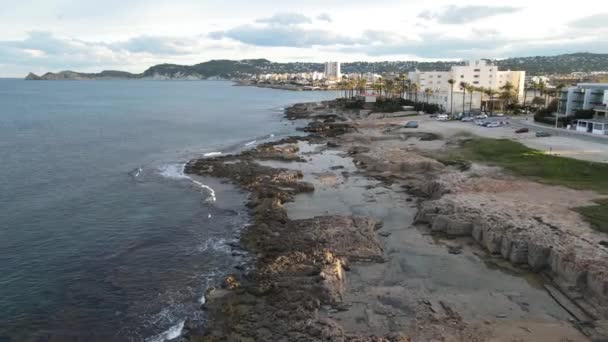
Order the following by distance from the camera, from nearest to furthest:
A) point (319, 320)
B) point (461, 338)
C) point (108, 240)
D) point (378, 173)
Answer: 1. point (461, 338)
2. point (319, 320)
3. point (108, 240)
4. point (378, 173)

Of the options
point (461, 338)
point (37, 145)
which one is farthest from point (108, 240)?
point (37, 145)

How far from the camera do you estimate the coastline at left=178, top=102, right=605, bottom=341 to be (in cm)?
1991

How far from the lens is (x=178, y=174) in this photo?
5253 centimetres

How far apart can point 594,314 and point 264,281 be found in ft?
49.0

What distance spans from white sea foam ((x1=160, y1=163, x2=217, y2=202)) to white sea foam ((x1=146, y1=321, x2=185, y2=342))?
2081cm

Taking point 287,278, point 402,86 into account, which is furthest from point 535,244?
point 402,86

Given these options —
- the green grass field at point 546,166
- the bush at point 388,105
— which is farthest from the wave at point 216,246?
the bush at point 388,105

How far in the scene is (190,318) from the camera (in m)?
22.1

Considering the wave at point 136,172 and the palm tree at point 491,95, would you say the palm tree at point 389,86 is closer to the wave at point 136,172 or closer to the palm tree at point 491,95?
the palm tree at point 491,95

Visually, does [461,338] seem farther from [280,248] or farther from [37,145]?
[37,145]

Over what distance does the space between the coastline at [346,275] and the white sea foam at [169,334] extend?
0.40 metres

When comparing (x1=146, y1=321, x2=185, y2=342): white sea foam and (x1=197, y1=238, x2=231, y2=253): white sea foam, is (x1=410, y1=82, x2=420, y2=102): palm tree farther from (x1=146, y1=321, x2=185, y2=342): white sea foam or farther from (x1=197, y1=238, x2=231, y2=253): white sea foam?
(x1=146, y1=321, x2=185, y2=342): white sea foam

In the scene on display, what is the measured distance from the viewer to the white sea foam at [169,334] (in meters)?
20.6

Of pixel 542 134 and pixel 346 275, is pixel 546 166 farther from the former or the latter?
pixel 346 275
